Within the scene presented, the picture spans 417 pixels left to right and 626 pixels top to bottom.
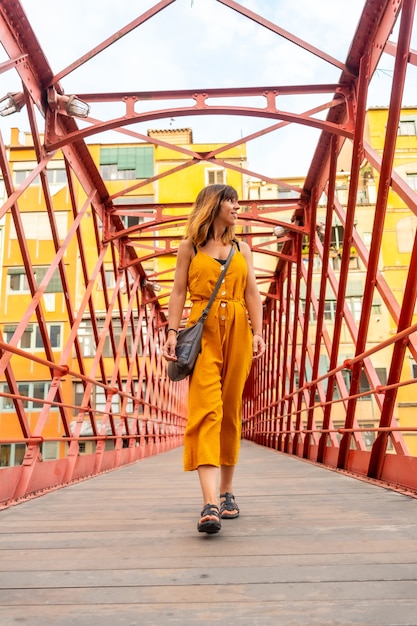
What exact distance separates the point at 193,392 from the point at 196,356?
0.17m

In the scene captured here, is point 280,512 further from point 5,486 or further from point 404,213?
point 404,213

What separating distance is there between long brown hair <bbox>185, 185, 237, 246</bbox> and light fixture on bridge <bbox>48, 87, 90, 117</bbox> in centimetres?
330

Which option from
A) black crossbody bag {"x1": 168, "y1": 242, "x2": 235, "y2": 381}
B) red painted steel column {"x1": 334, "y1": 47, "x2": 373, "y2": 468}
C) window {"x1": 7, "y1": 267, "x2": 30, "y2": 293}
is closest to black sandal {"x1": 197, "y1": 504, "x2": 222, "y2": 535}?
black crossbody bag {"x1": 168, "y1": 242, "x2": 235, "y2": 381}

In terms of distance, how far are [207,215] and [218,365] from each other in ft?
2.48

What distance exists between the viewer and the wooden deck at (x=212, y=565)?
155 centimetres

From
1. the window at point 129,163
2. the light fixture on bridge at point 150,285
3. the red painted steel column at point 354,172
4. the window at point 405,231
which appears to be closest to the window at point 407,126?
the window at point 405,231

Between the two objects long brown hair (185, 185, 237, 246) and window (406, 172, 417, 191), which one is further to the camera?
window (406, 172, 417, 191)

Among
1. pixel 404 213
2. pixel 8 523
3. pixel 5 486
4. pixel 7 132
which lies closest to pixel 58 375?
pixel 5 486

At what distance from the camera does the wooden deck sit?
155 centimetres

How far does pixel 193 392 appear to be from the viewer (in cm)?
284

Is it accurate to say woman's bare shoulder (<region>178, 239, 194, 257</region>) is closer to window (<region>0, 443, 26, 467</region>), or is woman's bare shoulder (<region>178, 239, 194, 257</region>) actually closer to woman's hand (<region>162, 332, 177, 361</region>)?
woman's hand (<region>162, 332, 177, 361</region>)

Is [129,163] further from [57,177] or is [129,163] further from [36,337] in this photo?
[36,337]

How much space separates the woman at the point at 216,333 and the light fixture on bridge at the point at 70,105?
130 inches

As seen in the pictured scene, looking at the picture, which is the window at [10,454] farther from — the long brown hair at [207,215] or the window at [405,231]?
the long brown hair at [207,215]
